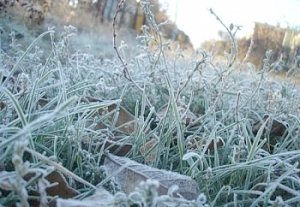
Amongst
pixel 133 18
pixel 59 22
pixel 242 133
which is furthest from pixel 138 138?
pixel 133 18

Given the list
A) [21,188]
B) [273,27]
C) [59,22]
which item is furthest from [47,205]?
[273,27]

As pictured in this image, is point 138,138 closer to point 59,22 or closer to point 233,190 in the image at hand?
point 233,190

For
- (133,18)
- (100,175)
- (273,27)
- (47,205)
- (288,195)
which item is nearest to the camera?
(47,205)

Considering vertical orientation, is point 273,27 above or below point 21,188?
above

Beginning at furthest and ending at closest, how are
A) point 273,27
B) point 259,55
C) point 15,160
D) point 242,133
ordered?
1. point 273,27
2. point 259,55
3. point 242,133
4. point 15,160

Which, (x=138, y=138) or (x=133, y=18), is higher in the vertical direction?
(x=133, y=18)

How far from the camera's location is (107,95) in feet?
4.39

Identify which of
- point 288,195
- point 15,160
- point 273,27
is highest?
point 273,27

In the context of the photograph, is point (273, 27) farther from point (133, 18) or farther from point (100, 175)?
point (100, 175)

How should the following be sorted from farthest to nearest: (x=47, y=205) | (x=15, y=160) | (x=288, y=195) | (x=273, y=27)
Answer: (x=273, y=27) < (x=288, y=195) < (x=47, y=205) < (x=15, y=160)

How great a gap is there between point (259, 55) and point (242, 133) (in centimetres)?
526

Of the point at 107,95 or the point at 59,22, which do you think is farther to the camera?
the point at 59,22

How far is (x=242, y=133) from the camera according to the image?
36.4 inches

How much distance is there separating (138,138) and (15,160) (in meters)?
0.40
